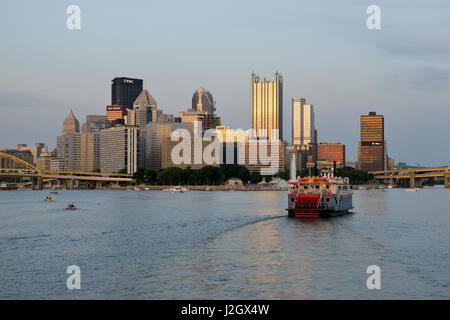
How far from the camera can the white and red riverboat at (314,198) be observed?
289 ft

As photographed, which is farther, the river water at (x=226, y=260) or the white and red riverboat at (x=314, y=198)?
the white and red riverboat at (x=314, y=198)

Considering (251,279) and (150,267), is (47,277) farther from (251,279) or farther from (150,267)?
(251,279)

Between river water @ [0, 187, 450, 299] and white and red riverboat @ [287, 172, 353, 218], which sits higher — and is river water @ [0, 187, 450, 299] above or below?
below

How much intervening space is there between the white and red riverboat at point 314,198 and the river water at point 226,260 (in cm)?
660

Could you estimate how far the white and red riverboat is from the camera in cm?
8806

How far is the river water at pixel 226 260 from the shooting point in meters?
37.2

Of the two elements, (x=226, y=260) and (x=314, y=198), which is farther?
(x=314, y=198)

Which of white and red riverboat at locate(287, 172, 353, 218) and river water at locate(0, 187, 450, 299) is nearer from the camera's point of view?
river water at locate(0, 187, 450, 299)

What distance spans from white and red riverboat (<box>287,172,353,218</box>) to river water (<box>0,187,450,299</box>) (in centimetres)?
660

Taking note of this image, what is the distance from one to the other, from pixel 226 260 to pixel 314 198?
4273 centimetres

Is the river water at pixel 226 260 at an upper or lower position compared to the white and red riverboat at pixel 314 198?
lower

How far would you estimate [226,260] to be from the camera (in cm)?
4825
